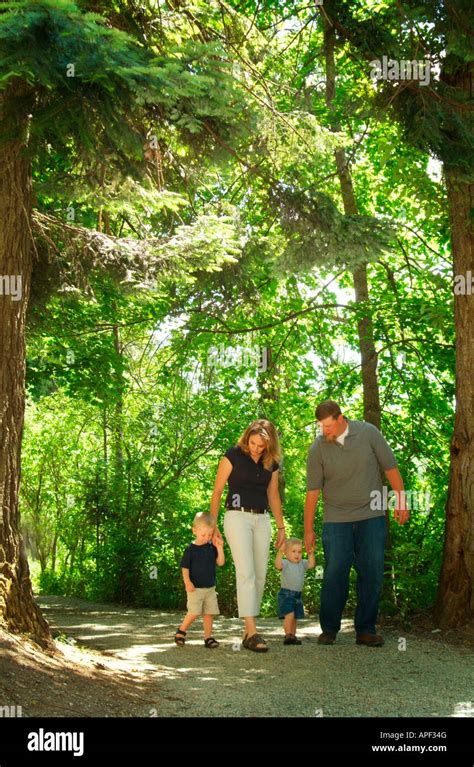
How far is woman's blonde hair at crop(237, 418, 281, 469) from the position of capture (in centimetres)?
779

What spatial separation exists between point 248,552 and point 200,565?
574mm

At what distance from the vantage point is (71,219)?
11641mm

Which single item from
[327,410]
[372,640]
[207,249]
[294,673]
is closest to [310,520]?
[327,410]

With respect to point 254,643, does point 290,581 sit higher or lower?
higher

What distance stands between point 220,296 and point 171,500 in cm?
320

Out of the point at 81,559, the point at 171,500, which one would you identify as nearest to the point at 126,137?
the point at 171,500

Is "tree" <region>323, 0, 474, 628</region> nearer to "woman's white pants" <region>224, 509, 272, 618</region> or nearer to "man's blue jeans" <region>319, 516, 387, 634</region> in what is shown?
"man's blue jeans" <region>319, 516, 387, 634</region>

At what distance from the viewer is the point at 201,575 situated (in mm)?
8055

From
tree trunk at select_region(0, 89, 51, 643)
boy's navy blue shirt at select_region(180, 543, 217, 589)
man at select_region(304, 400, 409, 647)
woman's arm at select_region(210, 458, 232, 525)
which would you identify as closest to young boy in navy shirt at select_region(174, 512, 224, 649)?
boy's navy blue shirt at select_region(180, 543, 217, 589)

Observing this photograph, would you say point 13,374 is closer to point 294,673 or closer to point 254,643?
point 254,643

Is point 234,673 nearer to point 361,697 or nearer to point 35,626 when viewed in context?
point 361,697

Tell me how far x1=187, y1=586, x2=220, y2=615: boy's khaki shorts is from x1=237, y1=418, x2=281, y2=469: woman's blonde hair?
127 cm

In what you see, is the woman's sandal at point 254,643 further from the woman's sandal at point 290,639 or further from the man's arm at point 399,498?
the man's arm at point 399,498
